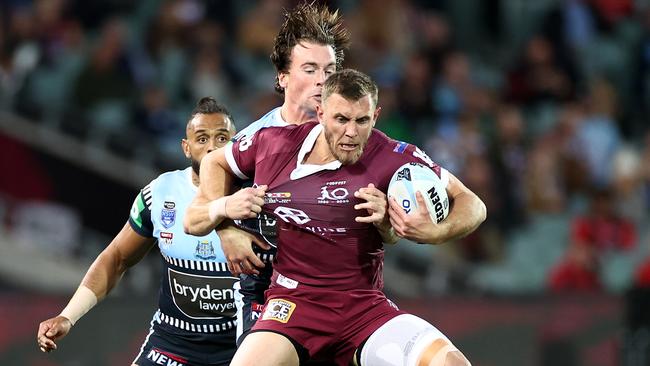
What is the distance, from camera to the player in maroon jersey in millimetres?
6109

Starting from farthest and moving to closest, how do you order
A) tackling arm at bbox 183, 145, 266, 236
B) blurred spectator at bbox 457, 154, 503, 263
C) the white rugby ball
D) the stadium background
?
blurred spectator at bbox 457, 154, 503, 263
the stadium background
tackling arm at bbox 183, 145, 266, 236
the white rugby ball

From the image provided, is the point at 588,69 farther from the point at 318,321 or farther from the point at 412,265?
the point at 318,321

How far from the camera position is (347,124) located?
614 centimetres

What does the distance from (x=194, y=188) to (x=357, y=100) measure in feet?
5.76

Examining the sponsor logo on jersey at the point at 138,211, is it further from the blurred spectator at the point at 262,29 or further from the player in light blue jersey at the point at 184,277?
the blurred spectator at the point at 262,29

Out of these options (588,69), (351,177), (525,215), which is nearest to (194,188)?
(351,177)

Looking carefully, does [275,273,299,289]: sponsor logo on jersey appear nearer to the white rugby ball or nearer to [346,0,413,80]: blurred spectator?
the white rugby ball

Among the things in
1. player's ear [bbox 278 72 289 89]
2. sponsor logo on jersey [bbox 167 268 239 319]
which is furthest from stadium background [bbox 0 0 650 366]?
player's ear [bbox 278 72 289 89]

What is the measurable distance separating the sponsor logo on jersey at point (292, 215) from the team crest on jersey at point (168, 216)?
1.20 meters

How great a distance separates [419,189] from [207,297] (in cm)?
170

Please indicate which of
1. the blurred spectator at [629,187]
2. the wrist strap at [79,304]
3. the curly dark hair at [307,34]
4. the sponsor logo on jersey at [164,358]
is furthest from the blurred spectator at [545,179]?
the wrist strap at [79,304]

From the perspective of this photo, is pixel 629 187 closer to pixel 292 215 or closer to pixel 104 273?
pixel 104 273

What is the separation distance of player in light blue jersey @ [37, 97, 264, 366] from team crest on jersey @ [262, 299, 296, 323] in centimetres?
96

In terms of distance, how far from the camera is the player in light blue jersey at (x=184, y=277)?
7285mm
